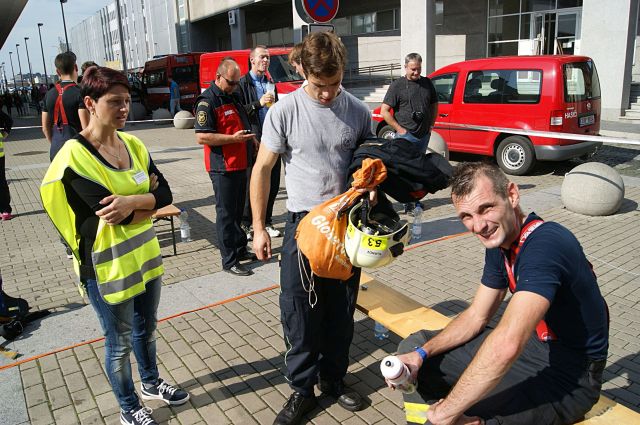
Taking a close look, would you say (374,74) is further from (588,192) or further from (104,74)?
(104,74)

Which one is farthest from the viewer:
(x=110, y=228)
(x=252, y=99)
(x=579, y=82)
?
(x=579, y=82)

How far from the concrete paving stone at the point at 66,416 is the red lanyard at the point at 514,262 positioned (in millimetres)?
2553

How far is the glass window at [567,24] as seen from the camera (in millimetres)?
18594

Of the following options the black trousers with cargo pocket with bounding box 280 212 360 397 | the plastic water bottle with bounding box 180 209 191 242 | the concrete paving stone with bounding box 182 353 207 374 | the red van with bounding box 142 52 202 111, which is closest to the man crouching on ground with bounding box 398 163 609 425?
the black trousers with cargo pocket with bounding box 280 212 360 397

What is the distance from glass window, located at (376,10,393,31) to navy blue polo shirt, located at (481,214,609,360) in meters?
26.6

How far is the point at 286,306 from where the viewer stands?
2912mm

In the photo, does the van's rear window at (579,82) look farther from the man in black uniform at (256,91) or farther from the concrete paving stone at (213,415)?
the concrete paving stone at (213,415)

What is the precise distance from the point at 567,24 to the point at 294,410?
19.9m

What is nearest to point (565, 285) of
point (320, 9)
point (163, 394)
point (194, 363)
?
point (163, 394)

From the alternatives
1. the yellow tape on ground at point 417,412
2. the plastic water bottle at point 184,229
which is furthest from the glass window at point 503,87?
the yellow tape on ground at point 417,412

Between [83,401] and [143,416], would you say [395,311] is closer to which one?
[143,416]

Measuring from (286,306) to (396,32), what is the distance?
2574 centimetres

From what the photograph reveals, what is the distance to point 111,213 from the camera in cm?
244

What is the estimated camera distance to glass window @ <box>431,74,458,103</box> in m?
10.1
